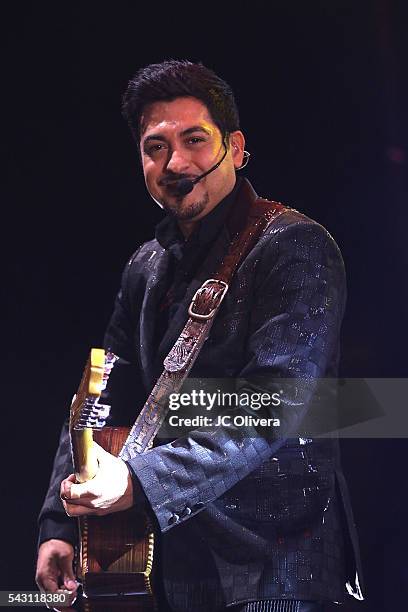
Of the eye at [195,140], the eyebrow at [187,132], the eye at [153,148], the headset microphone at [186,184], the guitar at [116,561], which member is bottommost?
the guitar at [116,561]

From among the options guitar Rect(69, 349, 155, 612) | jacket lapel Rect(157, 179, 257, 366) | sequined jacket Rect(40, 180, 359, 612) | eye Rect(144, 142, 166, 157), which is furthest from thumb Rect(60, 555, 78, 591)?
eye Rect(144, 142, 166, 157)

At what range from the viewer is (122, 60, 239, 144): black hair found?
2.34 meters

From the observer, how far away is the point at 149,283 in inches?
95.5

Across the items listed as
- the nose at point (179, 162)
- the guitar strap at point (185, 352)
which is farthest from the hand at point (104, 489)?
the nose at point (179, 162)

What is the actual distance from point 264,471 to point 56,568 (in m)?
0.65

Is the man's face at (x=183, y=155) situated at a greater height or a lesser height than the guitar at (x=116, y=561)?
greater

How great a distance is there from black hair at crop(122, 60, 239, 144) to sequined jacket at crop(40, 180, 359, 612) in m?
0.39

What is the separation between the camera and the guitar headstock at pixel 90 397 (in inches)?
64.8

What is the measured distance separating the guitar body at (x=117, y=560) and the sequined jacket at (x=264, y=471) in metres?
0.06

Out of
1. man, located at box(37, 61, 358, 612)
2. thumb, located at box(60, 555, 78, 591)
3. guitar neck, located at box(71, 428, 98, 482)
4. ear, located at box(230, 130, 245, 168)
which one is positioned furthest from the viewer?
ear, located at box(230, 130, 245, 168)

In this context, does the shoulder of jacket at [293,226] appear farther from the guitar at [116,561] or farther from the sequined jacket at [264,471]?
the guitar at [116,561]

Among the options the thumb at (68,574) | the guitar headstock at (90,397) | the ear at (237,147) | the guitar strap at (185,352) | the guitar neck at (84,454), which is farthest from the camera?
the ear at (237,147)

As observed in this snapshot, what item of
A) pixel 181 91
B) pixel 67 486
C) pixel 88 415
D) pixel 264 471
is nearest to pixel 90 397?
pixel 88 415

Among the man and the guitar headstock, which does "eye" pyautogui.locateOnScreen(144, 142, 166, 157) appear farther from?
the guitar headstock
